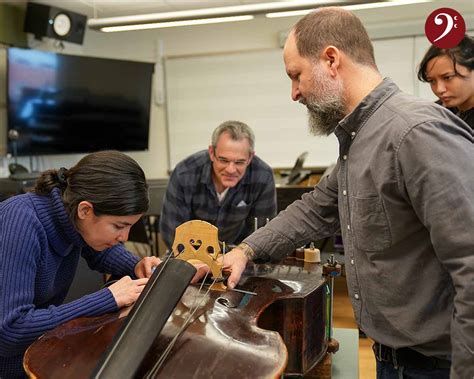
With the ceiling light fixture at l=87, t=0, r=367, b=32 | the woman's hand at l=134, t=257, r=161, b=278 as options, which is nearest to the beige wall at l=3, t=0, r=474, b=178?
the ceiling light fixture at l=87, t=0, r=367, b=32

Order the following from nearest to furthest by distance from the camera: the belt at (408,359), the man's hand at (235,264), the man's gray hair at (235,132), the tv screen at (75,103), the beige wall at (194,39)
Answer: the belt at (408,359), the man's hand at (235,264), the man's gray hair at (235,132), the tv screen at (75,103), the beige wall at (194,39)

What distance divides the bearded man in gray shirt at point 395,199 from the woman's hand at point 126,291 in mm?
517

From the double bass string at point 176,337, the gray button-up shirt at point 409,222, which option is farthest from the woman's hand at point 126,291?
the gray button-up shirt at point 409,222

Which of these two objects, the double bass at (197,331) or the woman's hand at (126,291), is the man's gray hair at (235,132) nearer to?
the double bass at (197,331)

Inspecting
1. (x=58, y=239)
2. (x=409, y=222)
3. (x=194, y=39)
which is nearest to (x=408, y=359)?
(x=409, y=222)

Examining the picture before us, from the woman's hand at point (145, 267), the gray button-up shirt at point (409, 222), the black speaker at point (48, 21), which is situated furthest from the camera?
the black speaker at point (48, 21)

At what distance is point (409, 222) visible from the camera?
887mm

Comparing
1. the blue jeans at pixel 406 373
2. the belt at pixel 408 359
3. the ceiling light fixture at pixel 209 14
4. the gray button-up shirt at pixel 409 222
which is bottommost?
the blue jeans at pixel 406 373

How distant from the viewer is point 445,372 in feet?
3.14

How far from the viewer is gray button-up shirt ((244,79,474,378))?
2.54ft

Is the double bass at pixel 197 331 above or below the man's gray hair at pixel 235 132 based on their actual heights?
below

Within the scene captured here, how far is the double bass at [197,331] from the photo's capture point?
84cm

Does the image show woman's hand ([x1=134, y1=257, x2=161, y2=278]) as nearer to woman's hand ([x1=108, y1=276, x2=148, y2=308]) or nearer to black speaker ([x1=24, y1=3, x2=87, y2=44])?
woman's hand ([x1=108, y1=276, x2=148, y2=308])

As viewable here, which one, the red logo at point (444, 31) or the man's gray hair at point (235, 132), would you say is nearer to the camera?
the red logo at point (444, 31)
